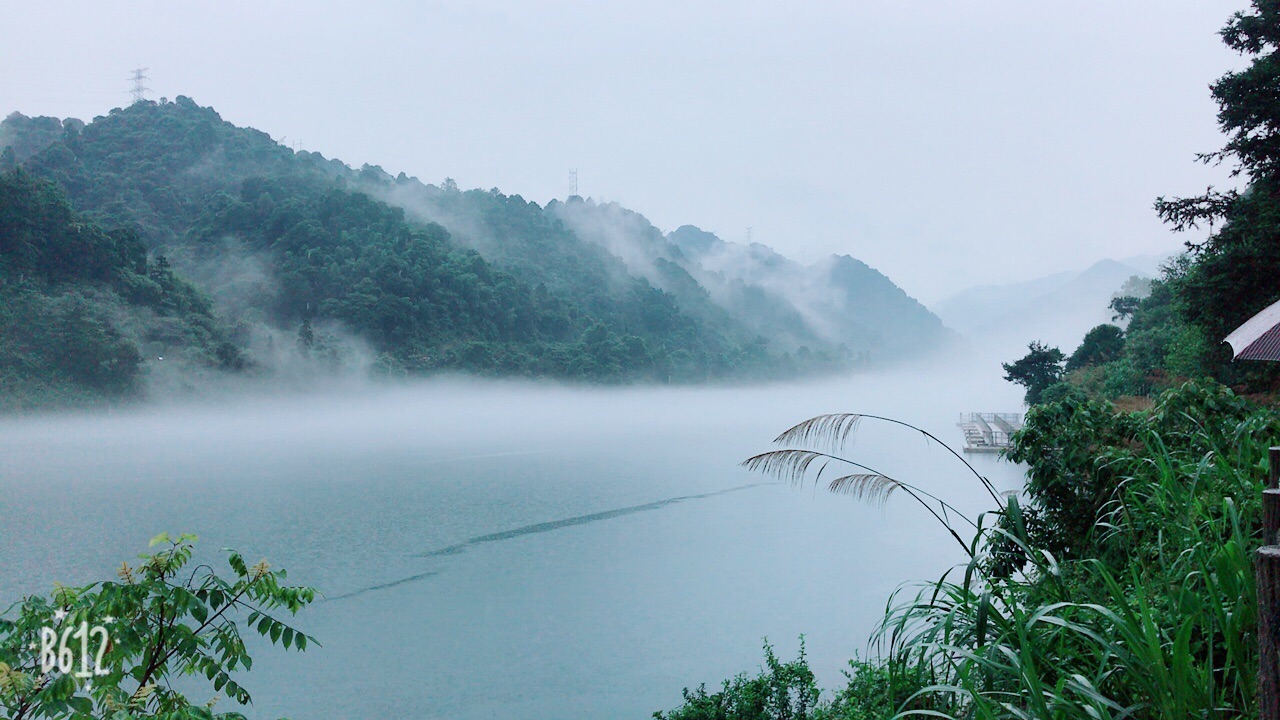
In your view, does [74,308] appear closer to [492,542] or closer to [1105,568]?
[492,542]

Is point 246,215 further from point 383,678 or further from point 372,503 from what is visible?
point 383,678

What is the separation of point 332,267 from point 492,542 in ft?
105

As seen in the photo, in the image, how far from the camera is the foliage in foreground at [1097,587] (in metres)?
1.56

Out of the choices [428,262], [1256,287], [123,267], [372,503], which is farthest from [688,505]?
[428,262]

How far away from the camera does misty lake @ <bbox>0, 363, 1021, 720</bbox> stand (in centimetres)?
894

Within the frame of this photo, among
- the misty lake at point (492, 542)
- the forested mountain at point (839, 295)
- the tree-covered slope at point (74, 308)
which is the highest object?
the forested mountain at point (839, 295)

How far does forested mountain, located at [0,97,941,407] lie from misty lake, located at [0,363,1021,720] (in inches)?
243

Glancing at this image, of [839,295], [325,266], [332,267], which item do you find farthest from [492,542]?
[839,295]

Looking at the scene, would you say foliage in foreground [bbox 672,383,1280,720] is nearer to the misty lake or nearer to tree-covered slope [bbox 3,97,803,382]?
the misty lake

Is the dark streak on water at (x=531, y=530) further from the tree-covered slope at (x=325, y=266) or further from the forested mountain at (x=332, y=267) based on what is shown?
the tree-covered slope at (x=325, y=266)

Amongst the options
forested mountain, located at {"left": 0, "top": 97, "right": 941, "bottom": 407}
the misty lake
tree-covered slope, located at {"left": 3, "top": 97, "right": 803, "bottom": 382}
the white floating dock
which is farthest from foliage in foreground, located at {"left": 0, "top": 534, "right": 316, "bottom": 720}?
tree-covered slope, located at {"left": 3, "top": 97, "right": 803, "bottom": 382}

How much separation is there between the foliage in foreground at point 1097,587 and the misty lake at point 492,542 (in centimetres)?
456

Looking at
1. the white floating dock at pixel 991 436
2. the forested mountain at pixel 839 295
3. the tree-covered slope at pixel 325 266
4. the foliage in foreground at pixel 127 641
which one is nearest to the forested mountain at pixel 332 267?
the tree-covered slope at pixel 325 266

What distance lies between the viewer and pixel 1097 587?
251cm
